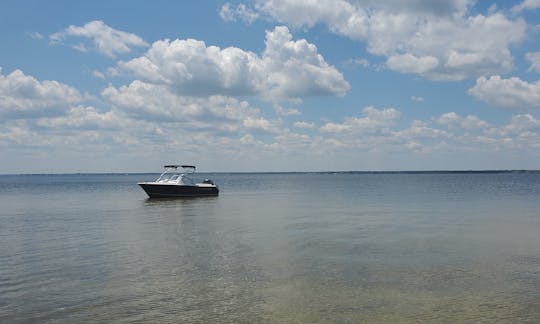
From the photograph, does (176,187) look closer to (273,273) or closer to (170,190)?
(170,190)

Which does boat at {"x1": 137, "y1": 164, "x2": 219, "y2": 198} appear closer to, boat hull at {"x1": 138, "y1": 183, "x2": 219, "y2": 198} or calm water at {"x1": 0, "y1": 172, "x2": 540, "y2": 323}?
boat hull at {"x1": 138, "y1": 183, "x2": 219, "y2": 198}

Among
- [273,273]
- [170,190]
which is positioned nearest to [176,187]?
[170,190]

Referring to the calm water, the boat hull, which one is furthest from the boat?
the calm water

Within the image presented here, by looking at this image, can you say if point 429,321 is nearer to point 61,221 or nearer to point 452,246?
point 452,246

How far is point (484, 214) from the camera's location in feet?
127

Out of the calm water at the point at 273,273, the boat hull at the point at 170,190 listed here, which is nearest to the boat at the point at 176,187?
the boat hull at the point at 170,190

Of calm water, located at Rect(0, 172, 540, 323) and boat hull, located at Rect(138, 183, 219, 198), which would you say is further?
boat hull, located at Rect(138, 183, 219, 198)

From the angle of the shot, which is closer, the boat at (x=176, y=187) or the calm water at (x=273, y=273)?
the calm water at (x=273, y=273)

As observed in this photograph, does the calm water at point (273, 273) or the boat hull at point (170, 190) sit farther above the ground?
the boat hull at point (170, 190)

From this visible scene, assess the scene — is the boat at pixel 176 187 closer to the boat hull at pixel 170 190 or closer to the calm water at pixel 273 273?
the boat hull at pixel 170 190

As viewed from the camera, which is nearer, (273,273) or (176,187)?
(273,273)

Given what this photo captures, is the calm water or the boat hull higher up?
the boat hull

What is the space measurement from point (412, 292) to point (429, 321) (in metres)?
2.60

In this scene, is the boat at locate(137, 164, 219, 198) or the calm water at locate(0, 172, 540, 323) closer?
the calm water at locate(0, 172, 540, 323)
